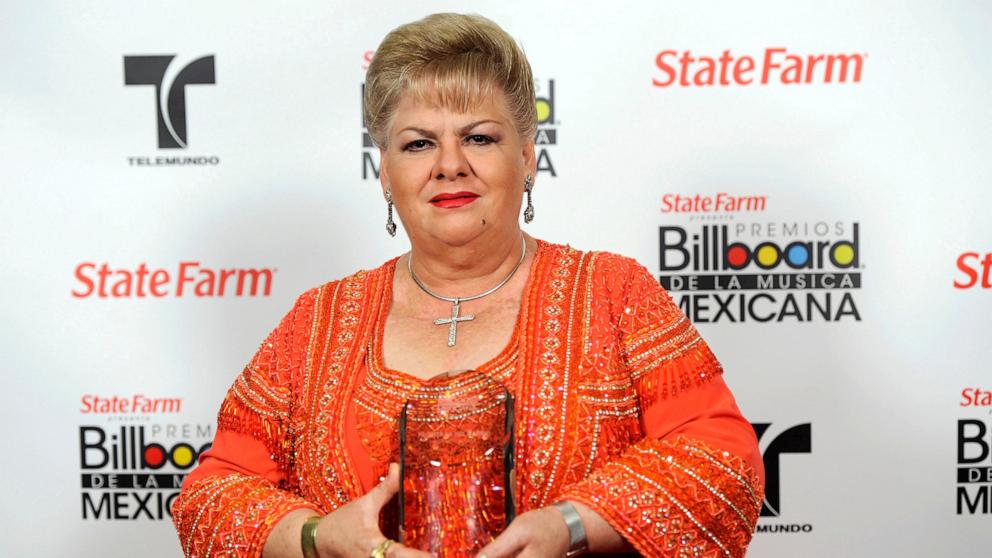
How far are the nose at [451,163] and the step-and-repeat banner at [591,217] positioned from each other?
108 cm

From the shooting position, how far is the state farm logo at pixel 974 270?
250cm

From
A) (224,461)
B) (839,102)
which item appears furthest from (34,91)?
(839,102)

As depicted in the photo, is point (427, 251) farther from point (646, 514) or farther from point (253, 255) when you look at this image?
point (253, 255)

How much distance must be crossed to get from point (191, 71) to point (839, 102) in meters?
1.65

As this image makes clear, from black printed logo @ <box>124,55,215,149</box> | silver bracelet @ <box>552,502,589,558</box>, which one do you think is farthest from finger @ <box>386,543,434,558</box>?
black printed logo @ <box>124,55,215,149</box>

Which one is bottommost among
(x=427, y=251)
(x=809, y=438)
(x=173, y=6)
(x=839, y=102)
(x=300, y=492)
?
(x=809, y=438)

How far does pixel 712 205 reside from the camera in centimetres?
254

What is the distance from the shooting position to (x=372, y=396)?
149cm

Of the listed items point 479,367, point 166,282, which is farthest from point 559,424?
point 166,282

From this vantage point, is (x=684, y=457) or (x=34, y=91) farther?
(x=34, y=91)

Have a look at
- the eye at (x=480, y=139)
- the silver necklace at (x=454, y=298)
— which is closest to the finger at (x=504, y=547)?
the silver necklace at (x=454, y=298)

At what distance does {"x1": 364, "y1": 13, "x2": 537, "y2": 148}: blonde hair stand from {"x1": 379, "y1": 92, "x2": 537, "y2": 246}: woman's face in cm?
2

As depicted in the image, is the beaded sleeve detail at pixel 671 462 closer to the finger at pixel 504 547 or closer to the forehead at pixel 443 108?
the finger at pixel 504 547

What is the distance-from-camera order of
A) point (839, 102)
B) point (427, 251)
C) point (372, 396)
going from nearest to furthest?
point (372, 396), point (427, 251), point (839, 102)
